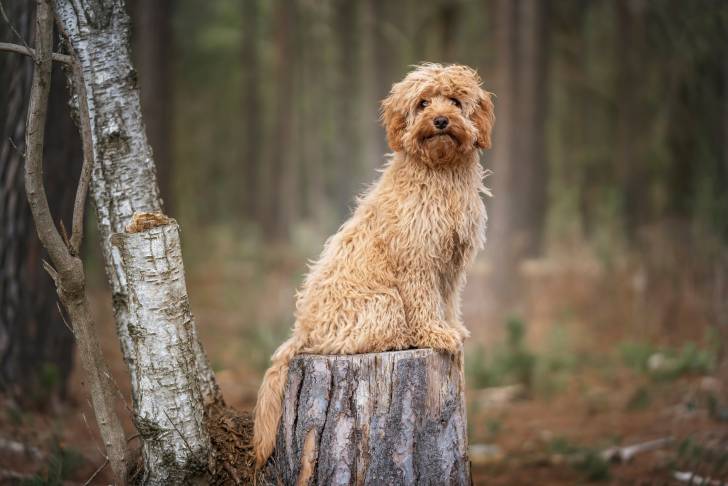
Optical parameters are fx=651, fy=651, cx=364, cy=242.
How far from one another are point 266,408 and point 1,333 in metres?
3.50

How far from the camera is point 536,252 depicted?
16.8 m

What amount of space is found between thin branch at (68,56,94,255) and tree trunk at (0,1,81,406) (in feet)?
8.53

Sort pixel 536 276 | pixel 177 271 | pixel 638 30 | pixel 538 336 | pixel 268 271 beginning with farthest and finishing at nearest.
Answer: pixel 268 271
pixel 638 30
pixel 536 276
pixel 538 336
pixel 177 271

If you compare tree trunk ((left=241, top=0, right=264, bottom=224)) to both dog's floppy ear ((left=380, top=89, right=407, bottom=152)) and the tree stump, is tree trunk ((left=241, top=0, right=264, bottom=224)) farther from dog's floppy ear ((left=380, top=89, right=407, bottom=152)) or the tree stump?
the tree stump

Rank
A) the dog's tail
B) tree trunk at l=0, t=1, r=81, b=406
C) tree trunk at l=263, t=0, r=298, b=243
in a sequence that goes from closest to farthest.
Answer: the dog's tail
tree trunk at l=0, t=1, r=81, b=406
tree trunk at l=263, t=0, r=298, b=243

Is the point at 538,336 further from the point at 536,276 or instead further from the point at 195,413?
the point at 195,413

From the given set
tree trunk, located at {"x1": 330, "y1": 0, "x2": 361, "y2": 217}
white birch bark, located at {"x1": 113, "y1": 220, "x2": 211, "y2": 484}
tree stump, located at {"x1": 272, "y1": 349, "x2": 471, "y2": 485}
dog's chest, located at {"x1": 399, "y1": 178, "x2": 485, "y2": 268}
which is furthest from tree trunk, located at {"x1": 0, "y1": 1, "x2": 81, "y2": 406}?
tree trunk, located at {"x1": 330, "y1": 0, "x2": 361, "y2": 217}

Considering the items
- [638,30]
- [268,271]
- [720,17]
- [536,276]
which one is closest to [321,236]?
[268,271]

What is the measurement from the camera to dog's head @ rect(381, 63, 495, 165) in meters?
Answer: 3.91

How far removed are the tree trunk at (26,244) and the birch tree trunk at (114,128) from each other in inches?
92.4

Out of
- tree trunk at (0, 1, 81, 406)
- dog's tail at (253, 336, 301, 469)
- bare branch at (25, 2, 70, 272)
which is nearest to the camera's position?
bare branch at (25, 2, 70, 272)

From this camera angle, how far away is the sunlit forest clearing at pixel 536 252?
6230mm

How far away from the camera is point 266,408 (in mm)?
4000

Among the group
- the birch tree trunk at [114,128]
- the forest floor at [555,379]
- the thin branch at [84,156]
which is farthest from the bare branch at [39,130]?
the forest floor at [555,379]
